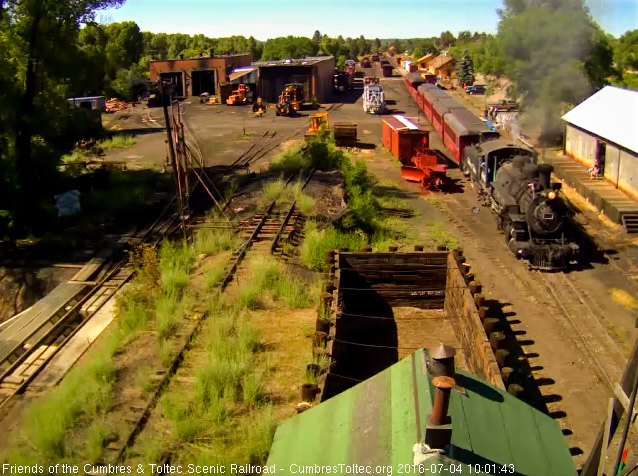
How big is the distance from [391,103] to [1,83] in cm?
3679

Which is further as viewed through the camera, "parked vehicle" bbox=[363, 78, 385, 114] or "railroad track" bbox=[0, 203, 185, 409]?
"parked vehicle" bbox=[363, 78, 385, 114]

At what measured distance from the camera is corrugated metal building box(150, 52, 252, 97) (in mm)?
55562

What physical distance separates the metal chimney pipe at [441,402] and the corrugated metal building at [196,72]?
53.9m

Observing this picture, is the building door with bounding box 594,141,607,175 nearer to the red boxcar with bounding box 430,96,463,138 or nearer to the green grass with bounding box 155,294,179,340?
the red boxcar with bounding box 430,96,463,138

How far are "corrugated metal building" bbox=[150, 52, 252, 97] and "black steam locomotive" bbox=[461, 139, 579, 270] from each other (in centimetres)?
4138

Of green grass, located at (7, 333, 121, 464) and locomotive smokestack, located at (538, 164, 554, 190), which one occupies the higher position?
locomotive smokestack, located at (538, 164, 554, 190)

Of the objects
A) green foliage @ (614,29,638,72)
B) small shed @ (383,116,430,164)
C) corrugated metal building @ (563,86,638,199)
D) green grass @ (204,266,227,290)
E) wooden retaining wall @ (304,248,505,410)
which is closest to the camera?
wooden retaining wall @ (304,248,505,410)

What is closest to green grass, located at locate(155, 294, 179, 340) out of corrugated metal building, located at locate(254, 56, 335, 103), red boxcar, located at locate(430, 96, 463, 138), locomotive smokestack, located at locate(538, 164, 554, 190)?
locomotive smokestack, located at locate(538, 164, 554, 190)

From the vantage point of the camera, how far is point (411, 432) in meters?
3.94

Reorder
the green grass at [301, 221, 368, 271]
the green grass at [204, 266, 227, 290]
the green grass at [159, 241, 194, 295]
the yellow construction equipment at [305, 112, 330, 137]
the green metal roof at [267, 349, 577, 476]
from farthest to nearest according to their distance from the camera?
the yellow construction equipment at [305, 112, 330, 137]
the green grass at [301, 221, 368, 271]
the green grass at [204, 266, 227, 290]
the green grass at [159, 241, 194, 295]
the green metal roof at [267, 349, 577, 476]

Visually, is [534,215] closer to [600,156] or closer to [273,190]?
[273,190]

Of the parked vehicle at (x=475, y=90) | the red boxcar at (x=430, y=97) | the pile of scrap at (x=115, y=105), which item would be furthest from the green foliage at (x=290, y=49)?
the red boxcar at (x=430, y=97)

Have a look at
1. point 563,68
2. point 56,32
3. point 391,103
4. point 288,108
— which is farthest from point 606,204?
point 391,103

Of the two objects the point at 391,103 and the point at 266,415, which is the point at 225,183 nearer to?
the point at 266,415
